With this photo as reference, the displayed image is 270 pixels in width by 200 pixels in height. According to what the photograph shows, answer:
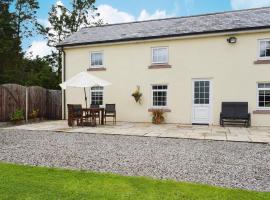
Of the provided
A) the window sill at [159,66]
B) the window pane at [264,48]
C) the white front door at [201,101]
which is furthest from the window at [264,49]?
the window sill at [159,66]

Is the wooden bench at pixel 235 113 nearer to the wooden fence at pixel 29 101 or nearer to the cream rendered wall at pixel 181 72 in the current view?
the cream rendered wall at pixel 181 72

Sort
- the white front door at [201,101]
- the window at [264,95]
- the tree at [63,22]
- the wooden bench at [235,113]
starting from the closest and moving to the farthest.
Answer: the wooden bench at [235,113], the window at [264,95], the white front door at [201,101], the tree at [63,22]

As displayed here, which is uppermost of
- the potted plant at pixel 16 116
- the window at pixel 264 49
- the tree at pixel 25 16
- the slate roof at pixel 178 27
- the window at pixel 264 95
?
the tree at pixel 25 16

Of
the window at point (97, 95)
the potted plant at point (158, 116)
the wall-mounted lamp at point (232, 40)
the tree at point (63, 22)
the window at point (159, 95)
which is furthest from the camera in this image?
the tree at point (63, 22)

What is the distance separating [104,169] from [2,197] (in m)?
2.34

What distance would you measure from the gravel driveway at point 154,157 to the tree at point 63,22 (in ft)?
75.0

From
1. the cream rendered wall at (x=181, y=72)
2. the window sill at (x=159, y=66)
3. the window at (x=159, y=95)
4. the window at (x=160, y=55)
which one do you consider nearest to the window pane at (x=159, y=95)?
the window at (x=159, y=95)

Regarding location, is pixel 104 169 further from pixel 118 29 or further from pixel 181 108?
pixel 118 29

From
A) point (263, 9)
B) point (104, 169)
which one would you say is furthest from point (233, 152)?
point (263, 9)

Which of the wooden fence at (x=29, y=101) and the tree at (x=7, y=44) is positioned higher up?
the tree at (x=7, y=44)

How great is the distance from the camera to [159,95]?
15.5m

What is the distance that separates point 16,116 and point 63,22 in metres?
19.2

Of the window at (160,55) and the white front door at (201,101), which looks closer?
the white front door at (201,101)

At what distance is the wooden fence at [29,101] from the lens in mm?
15336
